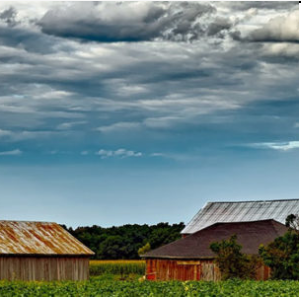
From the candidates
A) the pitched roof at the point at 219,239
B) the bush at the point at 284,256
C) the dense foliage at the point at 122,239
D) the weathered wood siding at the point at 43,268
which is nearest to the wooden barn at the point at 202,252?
the pitched roof at the point at 219,239

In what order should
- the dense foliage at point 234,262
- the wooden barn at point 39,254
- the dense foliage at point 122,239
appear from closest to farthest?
the dense foliage at point 234,262, the wooden barn at point 39,254, the dense foliage at point 122,239

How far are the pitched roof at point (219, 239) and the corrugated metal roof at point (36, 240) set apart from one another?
15.9ft

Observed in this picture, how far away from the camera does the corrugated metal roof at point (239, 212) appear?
63.0 metres

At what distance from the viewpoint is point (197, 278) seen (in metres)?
46.8

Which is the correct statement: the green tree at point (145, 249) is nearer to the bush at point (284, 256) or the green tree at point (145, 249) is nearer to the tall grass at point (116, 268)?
the tall grass at point (116, 268)

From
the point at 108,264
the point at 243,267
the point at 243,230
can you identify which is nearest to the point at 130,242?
the point at 108,264

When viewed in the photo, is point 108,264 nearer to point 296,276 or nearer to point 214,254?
point 214,254

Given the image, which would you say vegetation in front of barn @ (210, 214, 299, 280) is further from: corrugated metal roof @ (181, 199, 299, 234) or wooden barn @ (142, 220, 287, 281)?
corrugated metal roof @ (181, 199, 299, 234)

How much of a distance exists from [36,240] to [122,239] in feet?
114

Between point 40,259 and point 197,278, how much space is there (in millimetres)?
9171

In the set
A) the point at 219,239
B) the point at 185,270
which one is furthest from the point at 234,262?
the point at 219,239

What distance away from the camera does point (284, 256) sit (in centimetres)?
4222

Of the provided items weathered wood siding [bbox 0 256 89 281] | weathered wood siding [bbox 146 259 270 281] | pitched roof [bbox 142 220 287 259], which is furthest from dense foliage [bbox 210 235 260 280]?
weathered wood siding [bbox 0 256 89 281]

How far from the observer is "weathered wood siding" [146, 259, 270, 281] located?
46094mm
